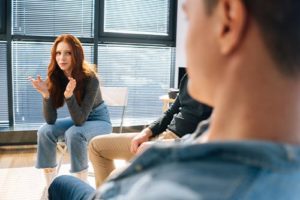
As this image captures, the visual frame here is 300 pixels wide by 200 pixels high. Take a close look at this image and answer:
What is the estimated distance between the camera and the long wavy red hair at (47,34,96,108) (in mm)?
2414

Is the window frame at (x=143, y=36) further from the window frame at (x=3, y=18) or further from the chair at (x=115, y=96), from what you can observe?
the chair at (x=115, y=96)

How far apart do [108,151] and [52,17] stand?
7.40 feet

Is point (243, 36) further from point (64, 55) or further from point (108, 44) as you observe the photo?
point (108, 44)

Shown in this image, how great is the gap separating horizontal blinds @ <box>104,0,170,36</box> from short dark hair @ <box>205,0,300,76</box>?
3.62m

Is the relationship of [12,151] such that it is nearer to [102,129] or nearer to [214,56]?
[102,129]

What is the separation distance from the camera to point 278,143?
0.43 meters

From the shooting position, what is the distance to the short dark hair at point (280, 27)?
41 centimetres

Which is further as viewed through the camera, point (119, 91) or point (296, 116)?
point (119, 91)

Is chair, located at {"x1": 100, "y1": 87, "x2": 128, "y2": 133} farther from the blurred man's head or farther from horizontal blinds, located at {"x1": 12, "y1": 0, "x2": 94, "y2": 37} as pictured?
the blurred man's head

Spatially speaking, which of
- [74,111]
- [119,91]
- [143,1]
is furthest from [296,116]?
[143,1]

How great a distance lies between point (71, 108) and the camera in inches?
89.3

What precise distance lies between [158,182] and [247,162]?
0.39 ft

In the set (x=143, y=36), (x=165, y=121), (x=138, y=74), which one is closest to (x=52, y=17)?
(x=143, y=36)

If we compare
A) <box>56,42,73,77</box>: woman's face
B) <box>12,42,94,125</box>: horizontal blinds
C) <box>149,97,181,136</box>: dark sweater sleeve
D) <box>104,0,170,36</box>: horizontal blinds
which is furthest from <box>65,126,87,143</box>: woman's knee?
Result: <box>104,0,170,36</box>: horizontal blinds
